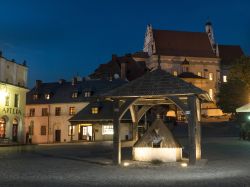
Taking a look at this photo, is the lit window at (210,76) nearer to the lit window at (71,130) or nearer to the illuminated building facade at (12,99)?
the lit window at (71,130)

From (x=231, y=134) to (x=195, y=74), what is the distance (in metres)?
38.3

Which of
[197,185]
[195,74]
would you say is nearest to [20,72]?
[197,185]

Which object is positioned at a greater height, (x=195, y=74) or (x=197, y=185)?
(x=195, y=74)

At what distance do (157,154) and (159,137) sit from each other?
33.1 inches

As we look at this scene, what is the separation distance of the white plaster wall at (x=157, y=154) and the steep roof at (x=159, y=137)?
7.9 inches

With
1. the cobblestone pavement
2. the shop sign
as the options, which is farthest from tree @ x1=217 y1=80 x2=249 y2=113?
the cobblestone pavement

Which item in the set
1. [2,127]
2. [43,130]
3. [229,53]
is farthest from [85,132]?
[229,53]

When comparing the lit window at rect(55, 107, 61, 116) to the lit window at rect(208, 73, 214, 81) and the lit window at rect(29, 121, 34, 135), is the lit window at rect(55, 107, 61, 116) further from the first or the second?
the lit window at rect(208, 73, 214, 81)

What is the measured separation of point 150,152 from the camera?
714 inches

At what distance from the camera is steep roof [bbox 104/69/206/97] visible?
57.4 ft

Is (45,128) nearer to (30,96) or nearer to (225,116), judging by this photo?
(30,96)

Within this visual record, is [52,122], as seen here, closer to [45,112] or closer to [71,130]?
[45,112]

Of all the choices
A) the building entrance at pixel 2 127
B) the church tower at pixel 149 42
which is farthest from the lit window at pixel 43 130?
the church tower at pixel 149 42

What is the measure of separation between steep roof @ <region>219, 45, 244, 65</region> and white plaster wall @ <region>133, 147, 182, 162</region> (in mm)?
80073
